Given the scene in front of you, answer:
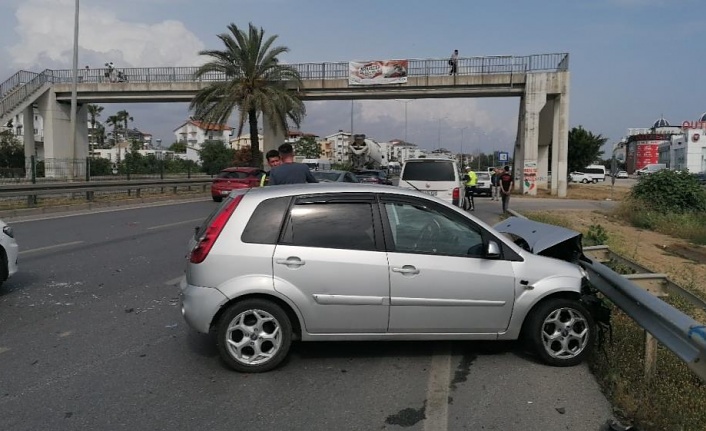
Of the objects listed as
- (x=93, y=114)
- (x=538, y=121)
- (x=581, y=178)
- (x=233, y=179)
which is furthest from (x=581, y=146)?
(x=93, y=114)

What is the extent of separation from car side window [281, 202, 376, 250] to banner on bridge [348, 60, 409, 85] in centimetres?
2992

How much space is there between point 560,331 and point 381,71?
30.4m

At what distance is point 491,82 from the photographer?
33.4 metres

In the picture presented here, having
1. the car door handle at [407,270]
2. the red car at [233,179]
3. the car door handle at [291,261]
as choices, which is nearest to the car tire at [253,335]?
the car door handle at [291,261]

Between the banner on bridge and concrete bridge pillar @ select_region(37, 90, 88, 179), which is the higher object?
the banner on bridge

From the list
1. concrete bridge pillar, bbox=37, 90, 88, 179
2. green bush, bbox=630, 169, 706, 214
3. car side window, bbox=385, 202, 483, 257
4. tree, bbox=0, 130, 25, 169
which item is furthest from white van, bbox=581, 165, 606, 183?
car side window, bbox=385, 202, 483, 257

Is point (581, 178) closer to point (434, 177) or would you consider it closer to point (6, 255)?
point (434, 177)

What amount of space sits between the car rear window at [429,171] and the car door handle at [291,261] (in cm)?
1243

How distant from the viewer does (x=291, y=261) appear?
15.5ft

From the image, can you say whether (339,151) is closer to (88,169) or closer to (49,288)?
(88,169)

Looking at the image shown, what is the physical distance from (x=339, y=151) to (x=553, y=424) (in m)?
156

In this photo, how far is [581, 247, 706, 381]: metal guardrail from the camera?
3.45 meters

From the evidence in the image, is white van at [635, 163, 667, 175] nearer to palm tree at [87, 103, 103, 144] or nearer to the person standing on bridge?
the person standing on bridge

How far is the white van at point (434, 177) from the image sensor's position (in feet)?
54.3
